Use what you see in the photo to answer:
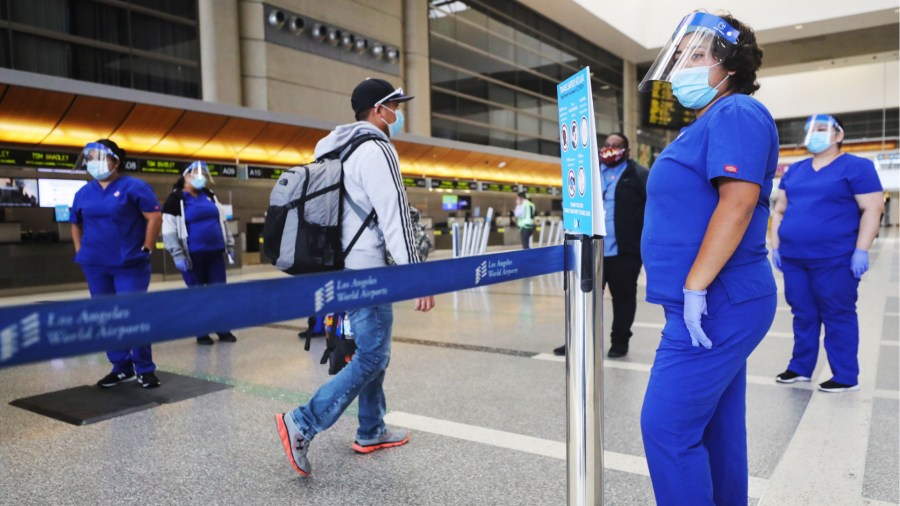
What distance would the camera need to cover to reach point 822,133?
11.9ft

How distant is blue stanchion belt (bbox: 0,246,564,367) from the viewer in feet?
2.77

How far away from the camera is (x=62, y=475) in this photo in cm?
261

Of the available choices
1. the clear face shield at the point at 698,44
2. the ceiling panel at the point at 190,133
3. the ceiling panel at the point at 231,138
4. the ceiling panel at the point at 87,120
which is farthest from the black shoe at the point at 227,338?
the ceiling panel at the point at 231,138

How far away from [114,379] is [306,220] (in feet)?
8.55

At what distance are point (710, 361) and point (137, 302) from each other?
135cm

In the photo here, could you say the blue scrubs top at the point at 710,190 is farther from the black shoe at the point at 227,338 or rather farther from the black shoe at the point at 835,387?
the black shoe at the point at 227,338

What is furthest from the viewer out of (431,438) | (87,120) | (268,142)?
(268,142)

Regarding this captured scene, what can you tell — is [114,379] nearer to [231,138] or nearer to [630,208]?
[630,208]

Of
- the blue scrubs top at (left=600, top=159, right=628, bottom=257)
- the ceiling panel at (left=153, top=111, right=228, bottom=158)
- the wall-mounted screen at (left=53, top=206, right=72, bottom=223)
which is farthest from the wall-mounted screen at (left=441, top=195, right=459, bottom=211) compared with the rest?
the blue scrubs top at (left=600, top=159, right=628, bottom=257)

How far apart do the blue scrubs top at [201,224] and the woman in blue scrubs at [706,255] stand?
4972 millimetres

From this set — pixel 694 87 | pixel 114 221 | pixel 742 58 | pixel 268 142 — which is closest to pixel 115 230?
pixel 114 221

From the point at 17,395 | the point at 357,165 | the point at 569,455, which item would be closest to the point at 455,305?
the point at 17,395

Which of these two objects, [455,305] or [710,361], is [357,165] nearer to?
[710,361]

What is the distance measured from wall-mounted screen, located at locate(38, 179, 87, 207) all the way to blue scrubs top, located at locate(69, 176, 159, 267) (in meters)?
7.20
